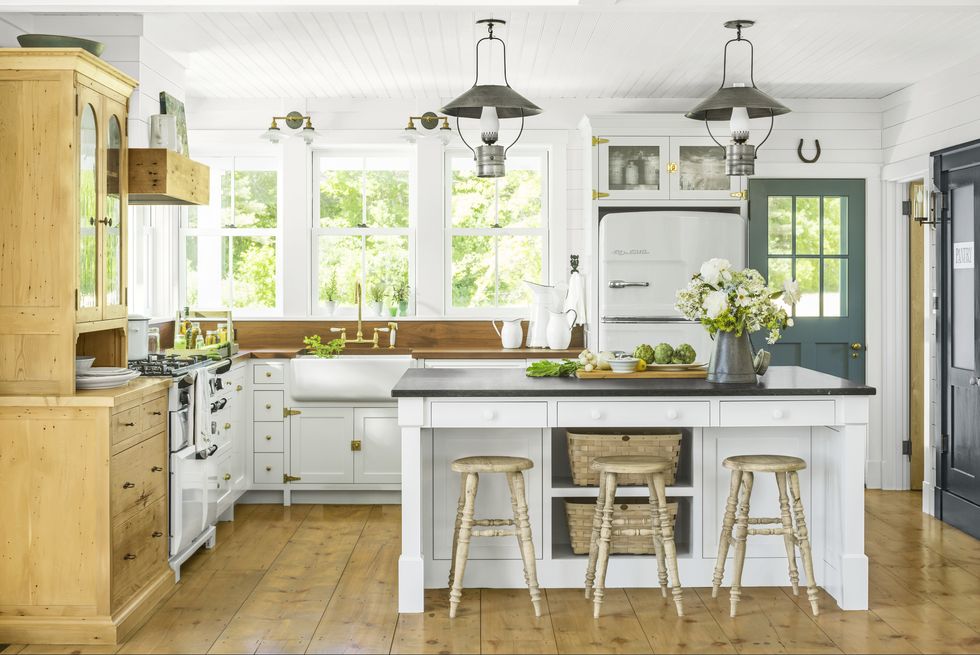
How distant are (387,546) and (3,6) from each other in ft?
10.3

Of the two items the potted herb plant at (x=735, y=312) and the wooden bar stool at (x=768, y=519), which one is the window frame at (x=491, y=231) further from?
the wooden bar stool at (x=768, y=519)

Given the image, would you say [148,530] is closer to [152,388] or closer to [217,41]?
[152,388]

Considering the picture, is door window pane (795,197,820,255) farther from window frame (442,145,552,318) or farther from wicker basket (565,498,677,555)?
wicker basket (565,498,677,555)

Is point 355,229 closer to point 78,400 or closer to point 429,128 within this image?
point 429,128

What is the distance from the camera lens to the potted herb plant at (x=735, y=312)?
4.05 metres

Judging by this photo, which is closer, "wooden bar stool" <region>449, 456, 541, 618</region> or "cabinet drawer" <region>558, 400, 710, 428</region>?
"wooden bar stool" <region>449, 456, 541, 618</region>

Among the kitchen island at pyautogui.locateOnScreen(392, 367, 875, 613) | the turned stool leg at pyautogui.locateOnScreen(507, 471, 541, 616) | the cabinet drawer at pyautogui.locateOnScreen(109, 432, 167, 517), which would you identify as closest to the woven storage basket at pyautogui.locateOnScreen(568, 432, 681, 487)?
the kitchen island at pyautogui.locateOnScreen(392, 367, 875, 613)

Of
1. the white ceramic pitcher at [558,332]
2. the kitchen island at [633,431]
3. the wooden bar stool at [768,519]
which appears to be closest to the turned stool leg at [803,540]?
the wooden bar stool at [768,519]

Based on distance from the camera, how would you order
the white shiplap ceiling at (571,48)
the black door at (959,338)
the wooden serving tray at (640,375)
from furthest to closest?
1. the black door at (959,338)
2. the white shiplap ceiling at (571,48)
3. the wooden serving tray at (640,375)

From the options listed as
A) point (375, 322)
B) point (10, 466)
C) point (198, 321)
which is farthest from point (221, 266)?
point (10, 466)

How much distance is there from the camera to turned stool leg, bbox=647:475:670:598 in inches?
153

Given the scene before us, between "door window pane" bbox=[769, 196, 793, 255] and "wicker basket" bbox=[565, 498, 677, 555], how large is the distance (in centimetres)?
291

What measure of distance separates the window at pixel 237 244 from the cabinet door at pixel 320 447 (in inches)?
47.6

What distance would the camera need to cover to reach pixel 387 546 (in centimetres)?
497
